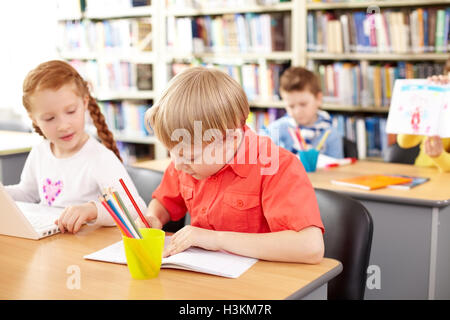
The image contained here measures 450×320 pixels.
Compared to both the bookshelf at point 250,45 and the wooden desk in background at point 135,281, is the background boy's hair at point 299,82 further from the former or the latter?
the wooden desk in background at point 135,281

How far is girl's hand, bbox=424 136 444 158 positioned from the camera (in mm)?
2459

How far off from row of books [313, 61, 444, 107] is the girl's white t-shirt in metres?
2.50

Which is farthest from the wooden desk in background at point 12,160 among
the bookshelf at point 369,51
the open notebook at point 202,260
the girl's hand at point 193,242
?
Result: the bookshelf at point 369,51

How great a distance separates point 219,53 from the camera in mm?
4402

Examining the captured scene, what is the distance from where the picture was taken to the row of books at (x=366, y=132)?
3850mm

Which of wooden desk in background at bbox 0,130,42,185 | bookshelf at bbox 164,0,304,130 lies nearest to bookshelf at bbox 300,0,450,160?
bookshelf at bbox 164,0,304,130

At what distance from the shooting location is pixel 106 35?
5.05 m

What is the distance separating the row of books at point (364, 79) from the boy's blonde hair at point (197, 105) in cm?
277

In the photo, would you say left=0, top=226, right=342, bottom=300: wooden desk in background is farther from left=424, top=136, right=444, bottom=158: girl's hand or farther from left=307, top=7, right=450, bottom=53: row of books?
left=307, top=7, right=450, bottom=53: row of books

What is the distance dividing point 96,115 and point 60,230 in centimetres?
→ 63

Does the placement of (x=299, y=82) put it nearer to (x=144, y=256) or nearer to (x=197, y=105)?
(x=197, y=105)

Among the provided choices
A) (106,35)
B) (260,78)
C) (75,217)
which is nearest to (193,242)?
(75,217)

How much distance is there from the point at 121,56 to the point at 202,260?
4.10 meters
